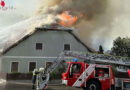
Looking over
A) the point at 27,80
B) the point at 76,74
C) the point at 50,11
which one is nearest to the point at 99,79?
the point at 76,74

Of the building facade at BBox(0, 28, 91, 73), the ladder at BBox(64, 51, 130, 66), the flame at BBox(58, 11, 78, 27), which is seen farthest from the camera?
the building facade at BBox(0, 28, 91, 73)

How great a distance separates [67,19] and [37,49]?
527cm

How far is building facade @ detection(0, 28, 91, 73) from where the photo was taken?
21.5 meters

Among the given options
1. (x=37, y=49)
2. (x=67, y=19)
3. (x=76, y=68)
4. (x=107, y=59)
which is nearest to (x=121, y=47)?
(x=67, y=19)

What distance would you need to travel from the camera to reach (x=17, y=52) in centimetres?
2158

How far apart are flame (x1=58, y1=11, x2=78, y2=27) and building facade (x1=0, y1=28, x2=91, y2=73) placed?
98 centimetres

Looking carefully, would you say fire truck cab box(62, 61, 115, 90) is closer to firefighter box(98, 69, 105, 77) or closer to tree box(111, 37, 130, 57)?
firefighter box(98, 69, 105, 77)

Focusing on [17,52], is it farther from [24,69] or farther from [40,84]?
[40,84]

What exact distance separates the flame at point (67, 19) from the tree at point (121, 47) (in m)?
11.8

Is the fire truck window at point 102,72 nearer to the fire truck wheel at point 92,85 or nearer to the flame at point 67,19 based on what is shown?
the fire truck wheel at point 92,85

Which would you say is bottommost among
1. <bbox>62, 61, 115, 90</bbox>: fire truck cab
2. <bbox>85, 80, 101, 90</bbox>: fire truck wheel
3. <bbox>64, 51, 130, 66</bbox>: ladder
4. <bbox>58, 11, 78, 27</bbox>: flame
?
<bbox>85, 80, 101, 90</bbox>: fire truck wheel

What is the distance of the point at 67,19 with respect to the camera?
21.9 m

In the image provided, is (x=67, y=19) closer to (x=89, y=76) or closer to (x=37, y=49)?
(x=37, y=49)

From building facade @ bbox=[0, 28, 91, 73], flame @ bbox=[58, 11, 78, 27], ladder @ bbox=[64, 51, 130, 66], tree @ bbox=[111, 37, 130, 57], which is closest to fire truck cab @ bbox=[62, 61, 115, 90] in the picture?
ladder @ bbox=[64, 51, 130, 66]
